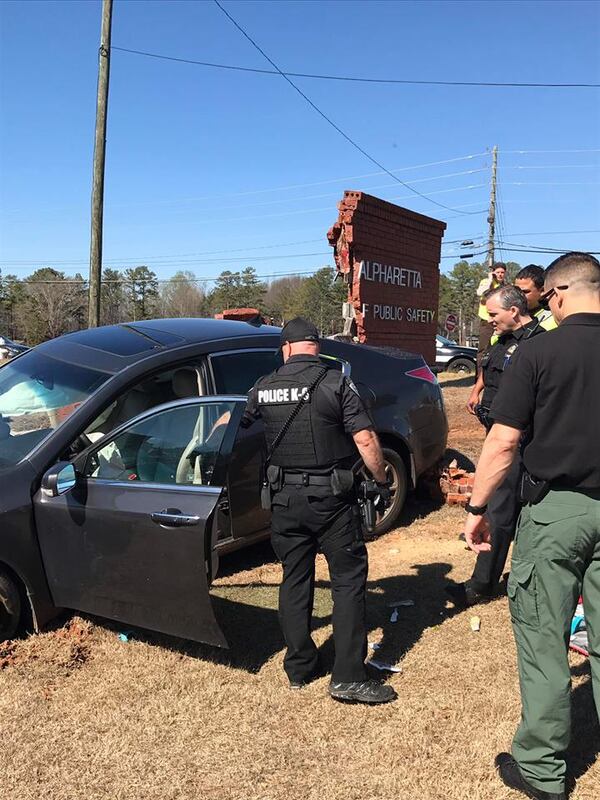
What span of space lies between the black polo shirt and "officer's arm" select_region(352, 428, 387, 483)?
2.35 ft

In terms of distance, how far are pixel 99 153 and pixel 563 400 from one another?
9774mm

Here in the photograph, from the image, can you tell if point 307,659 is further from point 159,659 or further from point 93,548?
point 93,548

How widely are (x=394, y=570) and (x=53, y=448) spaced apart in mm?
2379

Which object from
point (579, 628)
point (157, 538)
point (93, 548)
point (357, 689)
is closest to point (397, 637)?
point (357, 689)

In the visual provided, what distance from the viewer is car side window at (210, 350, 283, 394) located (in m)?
4.07

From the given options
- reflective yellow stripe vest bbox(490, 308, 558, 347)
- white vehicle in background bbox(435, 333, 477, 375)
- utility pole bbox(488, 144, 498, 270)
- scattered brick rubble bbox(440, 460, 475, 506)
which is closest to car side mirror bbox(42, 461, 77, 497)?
reflective yellow stripe vest bbox(490, 308, 558, 347)

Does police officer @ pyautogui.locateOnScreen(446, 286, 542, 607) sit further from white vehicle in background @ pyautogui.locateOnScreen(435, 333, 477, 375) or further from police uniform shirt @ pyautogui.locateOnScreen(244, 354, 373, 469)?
white vehicle in background @ pyautogui.locateOnScreen(435, 333, 477, 375)

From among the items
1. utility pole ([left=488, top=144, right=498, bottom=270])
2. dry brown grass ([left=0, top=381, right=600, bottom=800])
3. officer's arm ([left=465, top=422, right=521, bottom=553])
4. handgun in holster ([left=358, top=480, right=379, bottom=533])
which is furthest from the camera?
utility pole ([left=488, top=144, right=498, bottom=270])

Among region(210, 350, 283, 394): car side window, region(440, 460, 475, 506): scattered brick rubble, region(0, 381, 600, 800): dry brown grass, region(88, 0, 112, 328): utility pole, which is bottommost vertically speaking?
region(0, 381, 600, 800): dry brown grass

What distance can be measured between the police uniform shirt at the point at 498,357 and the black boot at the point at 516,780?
2.02m

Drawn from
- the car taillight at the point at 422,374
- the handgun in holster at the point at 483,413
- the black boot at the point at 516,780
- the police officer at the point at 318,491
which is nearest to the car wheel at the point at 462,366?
the car taillight at the point at 422,374

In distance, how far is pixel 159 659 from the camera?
3225 mm

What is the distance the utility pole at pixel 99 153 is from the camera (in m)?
10.2

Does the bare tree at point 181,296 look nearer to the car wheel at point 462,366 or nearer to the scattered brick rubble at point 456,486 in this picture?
the car wheel at point 462,366
